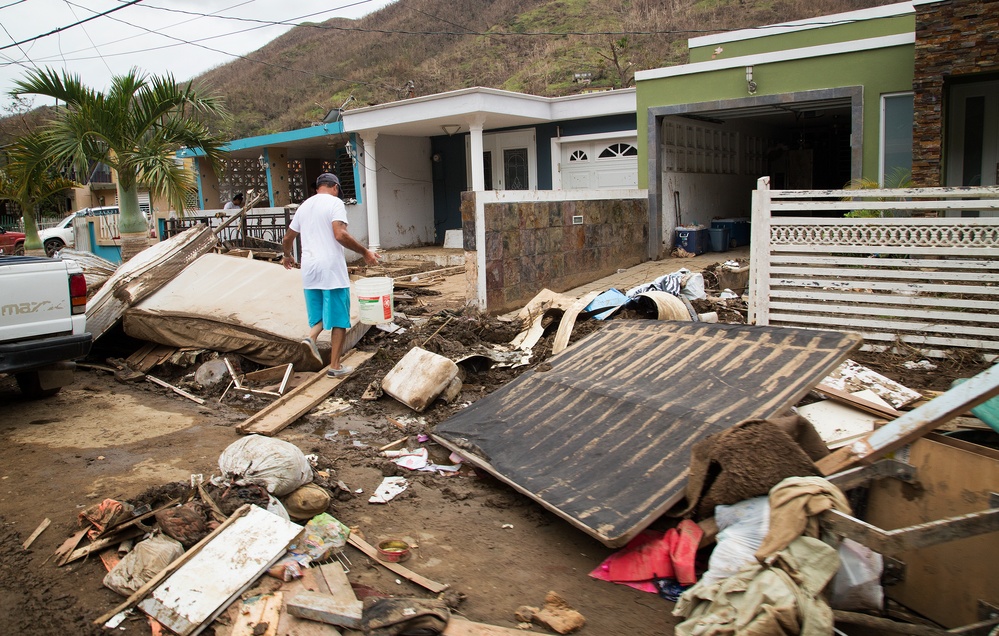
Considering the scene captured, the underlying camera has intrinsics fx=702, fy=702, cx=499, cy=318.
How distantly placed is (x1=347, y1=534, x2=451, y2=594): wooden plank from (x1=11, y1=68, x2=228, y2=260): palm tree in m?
8.09

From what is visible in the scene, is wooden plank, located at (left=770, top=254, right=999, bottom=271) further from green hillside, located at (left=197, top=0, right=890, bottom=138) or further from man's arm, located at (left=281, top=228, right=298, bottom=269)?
green hillside, located at (left=197, top=0, right=890, bottom=138)

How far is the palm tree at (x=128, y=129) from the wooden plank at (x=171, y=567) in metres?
7.89

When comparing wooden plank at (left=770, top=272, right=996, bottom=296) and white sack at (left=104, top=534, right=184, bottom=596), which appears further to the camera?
wooden plank at (left=770, top=272, right=996, bottom=296)

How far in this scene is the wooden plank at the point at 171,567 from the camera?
2969mm

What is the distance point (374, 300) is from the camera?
6.75m

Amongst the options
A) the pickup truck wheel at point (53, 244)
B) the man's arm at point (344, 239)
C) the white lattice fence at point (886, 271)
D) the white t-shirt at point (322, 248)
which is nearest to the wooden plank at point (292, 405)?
the white t-shirt at point (322, 248)

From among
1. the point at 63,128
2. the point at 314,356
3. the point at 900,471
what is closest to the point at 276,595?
the point at 900,471

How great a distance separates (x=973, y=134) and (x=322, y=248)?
984cm

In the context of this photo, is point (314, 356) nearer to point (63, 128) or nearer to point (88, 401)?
point (88, 401)

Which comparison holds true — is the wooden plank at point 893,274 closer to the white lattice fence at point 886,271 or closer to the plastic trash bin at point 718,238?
the white lattice fence at point 886,271

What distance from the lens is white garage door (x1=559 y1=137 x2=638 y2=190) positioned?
50.6 ft

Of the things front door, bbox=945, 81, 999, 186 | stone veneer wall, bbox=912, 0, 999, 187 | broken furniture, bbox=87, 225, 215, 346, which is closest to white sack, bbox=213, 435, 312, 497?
broken furniture, bbox=87, 225, 215, 346

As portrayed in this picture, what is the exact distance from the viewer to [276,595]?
304 cm

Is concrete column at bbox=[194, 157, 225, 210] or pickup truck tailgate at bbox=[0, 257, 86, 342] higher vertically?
concrete column at bbox=[194, 157, 225, 210]
